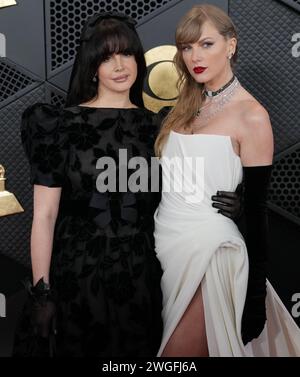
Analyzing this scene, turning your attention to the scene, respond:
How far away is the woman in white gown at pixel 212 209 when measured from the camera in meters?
1.33

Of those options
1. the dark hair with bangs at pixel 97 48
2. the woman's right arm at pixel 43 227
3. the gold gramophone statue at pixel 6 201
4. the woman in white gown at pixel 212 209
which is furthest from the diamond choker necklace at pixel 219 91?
the gold gramophone statue at pixel 6 201

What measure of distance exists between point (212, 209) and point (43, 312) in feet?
1.80

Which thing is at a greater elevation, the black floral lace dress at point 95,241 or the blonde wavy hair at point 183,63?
the blonde wavy hair at point 183,63

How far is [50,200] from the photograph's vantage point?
1.40m

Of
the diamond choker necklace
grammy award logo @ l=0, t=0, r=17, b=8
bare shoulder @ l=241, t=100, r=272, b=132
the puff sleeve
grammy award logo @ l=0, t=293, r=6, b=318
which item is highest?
grammy award logo @ l=0, t=0, r=17, b=8

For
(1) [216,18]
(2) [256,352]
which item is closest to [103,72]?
(1) [216,18]

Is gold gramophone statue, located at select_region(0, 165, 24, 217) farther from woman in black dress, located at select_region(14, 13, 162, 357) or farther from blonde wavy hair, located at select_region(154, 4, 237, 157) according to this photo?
blonde wavy hair, located at select_region(154, 4, 237, 157)

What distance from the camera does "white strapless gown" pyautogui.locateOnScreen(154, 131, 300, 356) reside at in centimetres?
133

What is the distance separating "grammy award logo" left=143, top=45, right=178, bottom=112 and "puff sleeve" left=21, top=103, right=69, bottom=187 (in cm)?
47

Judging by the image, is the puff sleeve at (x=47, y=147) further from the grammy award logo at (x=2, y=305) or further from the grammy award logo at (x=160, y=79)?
the grammy award logo at (x=2, y=305)

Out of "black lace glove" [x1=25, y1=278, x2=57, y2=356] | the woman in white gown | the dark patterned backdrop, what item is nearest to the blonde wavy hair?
the woman in white gown

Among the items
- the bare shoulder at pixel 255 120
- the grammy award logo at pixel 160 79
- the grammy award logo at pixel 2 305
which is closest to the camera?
the bare shoulder at pixel 255 120

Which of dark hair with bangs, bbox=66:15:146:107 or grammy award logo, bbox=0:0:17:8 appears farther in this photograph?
grammy award logo, bbox=0:0:17:8

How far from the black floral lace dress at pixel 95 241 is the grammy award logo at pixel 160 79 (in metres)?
0.39
